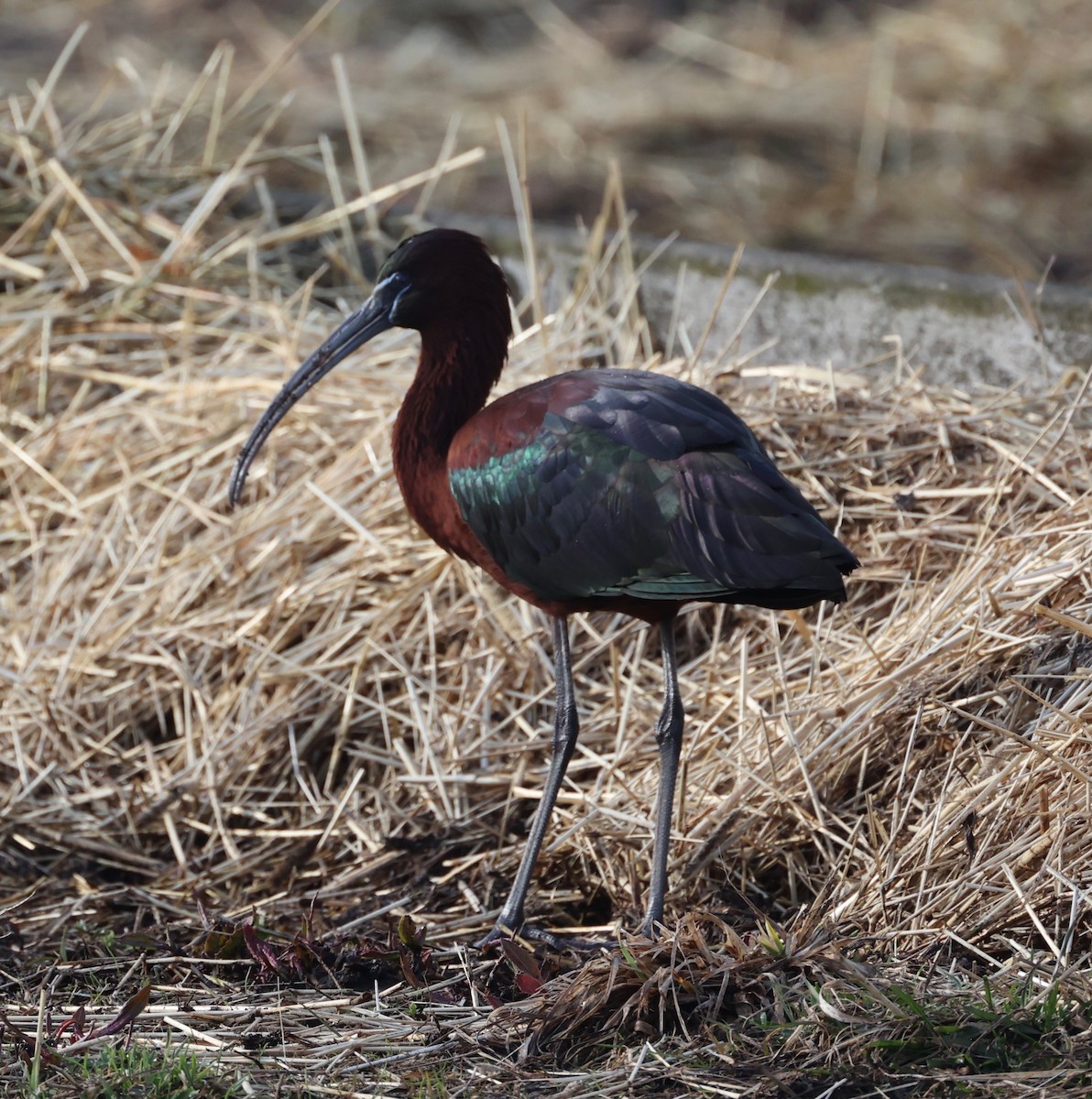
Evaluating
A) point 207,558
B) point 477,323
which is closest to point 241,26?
point 207,558

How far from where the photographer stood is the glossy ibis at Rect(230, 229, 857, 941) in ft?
11.7

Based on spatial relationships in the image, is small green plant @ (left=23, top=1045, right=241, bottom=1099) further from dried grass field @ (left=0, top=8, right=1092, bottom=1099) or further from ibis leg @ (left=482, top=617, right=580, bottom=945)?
ibis leg @ (left=482, top=617, right=580, bottom=945)

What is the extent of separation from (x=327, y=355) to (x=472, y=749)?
120cm

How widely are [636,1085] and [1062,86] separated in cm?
772

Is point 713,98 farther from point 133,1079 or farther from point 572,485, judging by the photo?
point 133,1079

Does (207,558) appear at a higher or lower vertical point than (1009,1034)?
lower

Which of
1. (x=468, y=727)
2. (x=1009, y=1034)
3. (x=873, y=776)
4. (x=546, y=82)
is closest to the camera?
(x=1009, y=1034)

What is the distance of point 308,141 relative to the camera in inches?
359

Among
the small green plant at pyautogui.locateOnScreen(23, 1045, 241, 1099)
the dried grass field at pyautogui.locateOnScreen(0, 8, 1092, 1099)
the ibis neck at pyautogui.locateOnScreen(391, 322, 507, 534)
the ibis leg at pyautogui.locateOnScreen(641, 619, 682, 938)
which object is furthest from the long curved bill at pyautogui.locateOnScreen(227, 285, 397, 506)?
the small green plant at pyautogui.locateOnScreen(23, 1045, 241, 1099)

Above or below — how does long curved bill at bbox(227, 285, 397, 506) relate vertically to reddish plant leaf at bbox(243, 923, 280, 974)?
above

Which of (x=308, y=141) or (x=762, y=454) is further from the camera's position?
(x=308, y=141)

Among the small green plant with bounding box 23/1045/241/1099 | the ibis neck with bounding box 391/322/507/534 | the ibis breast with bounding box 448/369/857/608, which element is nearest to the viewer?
the small green plant with bounding box 23/1045/241/1099

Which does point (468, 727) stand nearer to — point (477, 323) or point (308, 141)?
point (477, 323)

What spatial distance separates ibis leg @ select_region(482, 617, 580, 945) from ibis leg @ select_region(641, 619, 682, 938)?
238 mm
